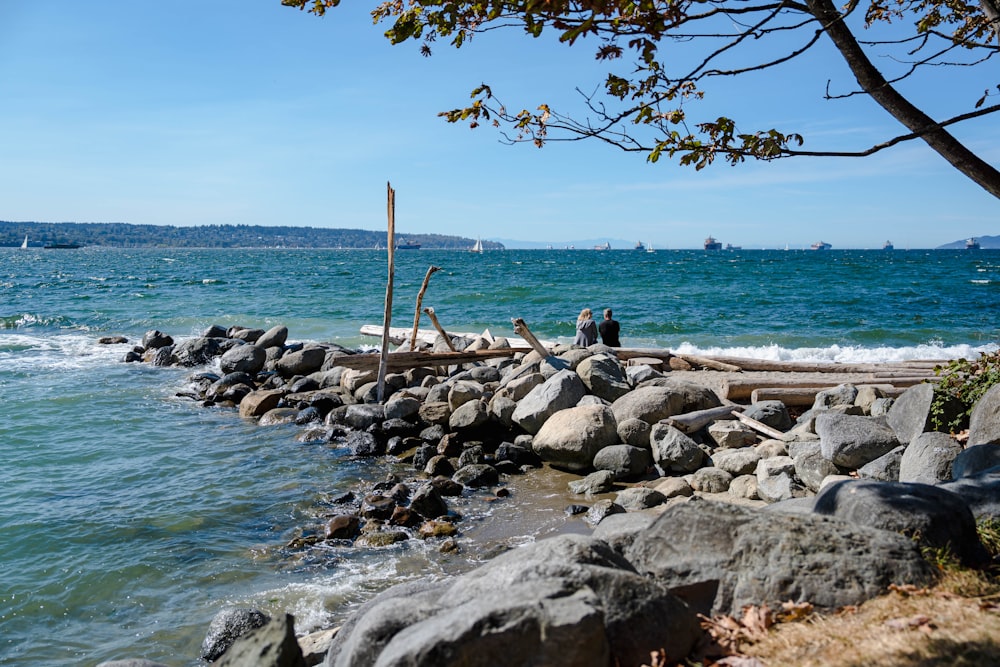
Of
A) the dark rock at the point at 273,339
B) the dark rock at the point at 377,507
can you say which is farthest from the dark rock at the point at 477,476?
the dark rock at the point at 273,339

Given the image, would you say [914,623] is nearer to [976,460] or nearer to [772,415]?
[976,460]

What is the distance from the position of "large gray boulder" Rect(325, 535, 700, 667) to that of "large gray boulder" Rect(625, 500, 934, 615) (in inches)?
12.3

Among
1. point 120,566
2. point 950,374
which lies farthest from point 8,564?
point 950,374

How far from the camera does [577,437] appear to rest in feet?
35.7

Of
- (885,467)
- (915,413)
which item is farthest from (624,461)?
(915,413)

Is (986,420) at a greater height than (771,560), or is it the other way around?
(986,420)

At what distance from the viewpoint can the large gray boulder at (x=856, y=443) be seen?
8586 mm

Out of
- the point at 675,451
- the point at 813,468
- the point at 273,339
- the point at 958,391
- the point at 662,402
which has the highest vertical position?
the point at 958,391

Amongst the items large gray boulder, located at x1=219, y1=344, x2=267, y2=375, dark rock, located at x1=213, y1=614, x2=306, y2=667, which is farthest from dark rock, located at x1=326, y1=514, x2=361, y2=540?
large gray boulder, located at x1=219, y1=344, x2=267, y2=375

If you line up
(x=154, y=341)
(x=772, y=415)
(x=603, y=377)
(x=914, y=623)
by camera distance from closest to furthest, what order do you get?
1. (x=914, y=623)
2. (x=772, y=415)
3. (x=603, y=377)
4. (x=154, y=341)

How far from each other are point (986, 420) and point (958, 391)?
1241 millimetres

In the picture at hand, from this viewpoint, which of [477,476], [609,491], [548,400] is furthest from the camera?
[548,400]

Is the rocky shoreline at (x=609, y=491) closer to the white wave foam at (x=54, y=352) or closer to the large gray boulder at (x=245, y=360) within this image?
the large gray boulder at (x=245, y=360)

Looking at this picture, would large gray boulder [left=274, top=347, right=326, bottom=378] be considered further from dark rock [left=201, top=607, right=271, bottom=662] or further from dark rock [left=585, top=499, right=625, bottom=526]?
dark rock [left=201, top=607, right=271, bottom=662]
